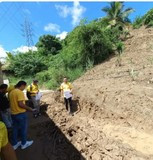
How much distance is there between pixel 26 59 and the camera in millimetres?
30969

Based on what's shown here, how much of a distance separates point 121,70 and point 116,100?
5738mm

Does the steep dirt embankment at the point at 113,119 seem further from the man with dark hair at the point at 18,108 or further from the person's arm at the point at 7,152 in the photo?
the person's arm at the point at 7,152

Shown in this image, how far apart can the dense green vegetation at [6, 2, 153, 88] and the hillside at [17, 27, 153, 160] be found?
7358 mm

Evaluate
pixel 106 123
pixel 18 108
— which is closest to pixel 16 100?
pixel 18 108

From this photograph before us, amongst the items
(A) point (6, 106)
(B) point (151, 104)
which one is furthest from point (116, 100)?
(A) point (6, 106)

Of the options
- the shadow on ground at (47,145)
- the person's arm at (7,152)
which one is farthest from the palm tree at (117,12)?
the person's arm at (7,152)

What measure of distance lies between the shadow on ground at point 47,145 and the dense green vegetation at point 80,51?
33.8 feet

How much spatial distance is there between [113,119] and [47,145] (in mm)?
2555

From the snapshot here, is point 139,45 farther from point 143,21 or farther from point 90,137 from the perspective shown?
point 90,137

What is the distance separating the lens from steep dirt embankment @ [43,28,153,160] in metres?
6.79

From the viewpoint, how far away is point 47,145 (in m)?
7.90

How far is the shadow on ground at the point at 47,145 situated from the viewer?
702 centimetres

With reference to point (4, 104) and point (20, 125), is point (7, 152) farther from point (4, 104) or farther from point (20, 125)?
point (4, 104)

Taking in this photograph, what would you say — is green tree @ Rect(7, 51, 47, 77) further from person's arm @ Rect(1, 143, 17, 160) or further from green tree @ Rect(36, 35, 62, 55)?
person's arm @ Rect(1, 143, 17, 160)
